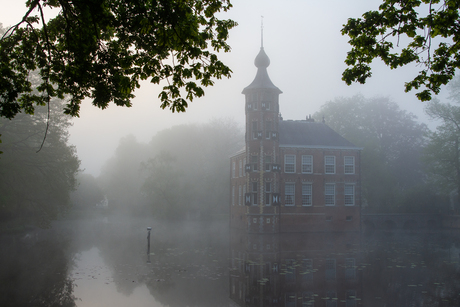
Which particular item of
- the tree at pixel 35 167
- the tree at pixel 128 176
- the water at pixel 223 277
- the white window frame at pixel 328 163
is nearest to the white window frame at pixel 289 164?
the white window frame at pixel 328 163

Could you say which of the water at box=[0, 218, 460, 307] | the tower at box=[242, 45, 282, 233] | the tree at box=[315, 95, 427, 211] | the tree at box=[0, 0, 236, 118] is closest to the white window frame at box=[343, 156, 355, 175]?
the tower at box=[242, 45, 282, 233]

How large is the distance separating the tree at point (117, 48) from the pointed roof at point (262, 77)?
89.7 ft

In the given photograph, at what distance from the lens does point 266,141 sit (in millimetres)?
36125

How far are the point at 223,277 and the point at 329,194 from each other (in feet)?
85.3

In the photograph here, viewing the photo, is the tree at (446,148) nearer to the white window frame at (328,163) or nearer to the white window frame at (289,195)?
the white window frame at (328,163)

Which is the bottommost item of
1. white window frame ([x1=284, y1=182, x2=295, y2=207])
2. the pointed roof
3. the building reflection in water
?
the building reflection in water

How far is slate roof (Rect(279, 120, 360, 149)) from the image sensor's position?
38.0 meters

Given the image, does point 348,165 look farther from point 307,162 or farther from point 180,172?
point 180,172

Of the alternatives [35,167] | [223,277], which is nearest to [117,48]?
[223,277]

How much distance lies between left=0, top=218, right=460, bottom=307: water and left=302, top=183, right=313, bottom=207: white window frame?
49.2 feet

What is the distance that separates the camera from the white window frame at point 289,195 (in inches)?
1453

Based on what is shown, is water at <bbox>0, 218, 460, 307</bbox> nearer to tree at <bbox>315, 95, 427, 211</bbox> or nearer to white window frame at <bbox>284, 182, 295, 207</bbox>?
white window frame at <bbox>284, 182, 295, 207</bbox>

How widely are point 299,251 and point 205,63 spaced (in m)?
16.1

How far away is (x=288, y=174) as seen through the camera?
37.2m
